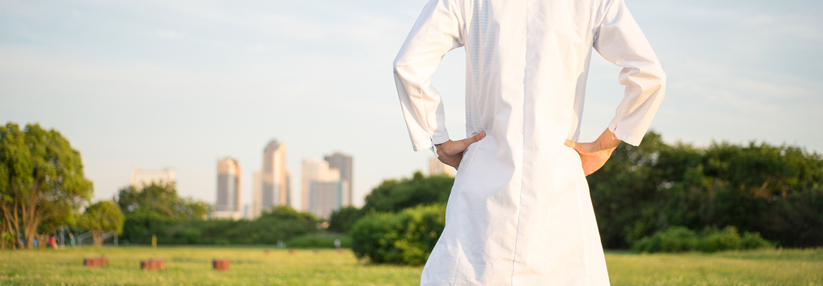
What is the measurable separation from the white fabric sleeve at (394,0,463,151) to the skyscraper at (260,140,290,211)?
109598 mm

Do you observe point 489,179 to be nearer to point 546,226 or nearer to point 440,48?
point 546,226

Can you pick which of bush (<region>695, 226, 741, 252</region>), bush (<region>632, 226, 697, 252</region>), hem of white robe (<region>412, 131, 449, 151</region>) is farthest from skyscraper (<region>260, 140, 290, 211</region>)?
hem of white robe (<region>412, 131, 449, 151</region>)

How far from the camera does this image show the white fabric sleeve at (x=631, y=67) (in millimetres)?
1782

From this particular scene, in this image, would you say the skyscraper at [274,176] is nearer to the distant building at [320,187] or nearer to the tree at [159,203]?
the distant building at [320,187]

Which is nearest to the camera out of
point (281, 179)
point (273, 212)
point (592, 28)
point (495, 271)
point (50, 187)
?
point (495, 271)

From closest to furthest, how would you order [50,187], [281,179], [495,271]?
[495,271], [50,187], [281,179]

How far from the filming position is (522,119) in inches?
70.1

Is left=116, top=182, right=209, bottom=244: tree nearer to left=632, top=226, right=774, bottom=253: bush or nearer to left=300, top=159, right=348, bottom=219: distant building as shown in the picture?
left=632, top=226, right=774, bottom=253: bush

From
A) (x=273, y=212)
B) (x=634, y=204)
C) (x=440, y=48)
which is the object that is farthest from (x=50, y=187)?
(x=273, y=212)

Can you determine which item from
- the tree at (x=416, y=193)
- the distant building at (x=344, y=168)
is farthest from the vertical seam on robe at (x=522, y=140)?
the distant building at (x=344, y=168)

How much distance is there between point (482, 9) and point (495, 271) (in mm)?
867

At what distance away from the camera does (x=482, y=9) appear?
73.4 inches

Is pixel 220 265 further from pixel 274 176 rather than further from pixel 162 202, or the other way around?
pixel 274 176

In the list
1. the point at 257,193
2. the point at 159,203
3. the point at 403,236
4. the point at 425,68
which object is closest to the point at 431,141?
the point at 425,68
